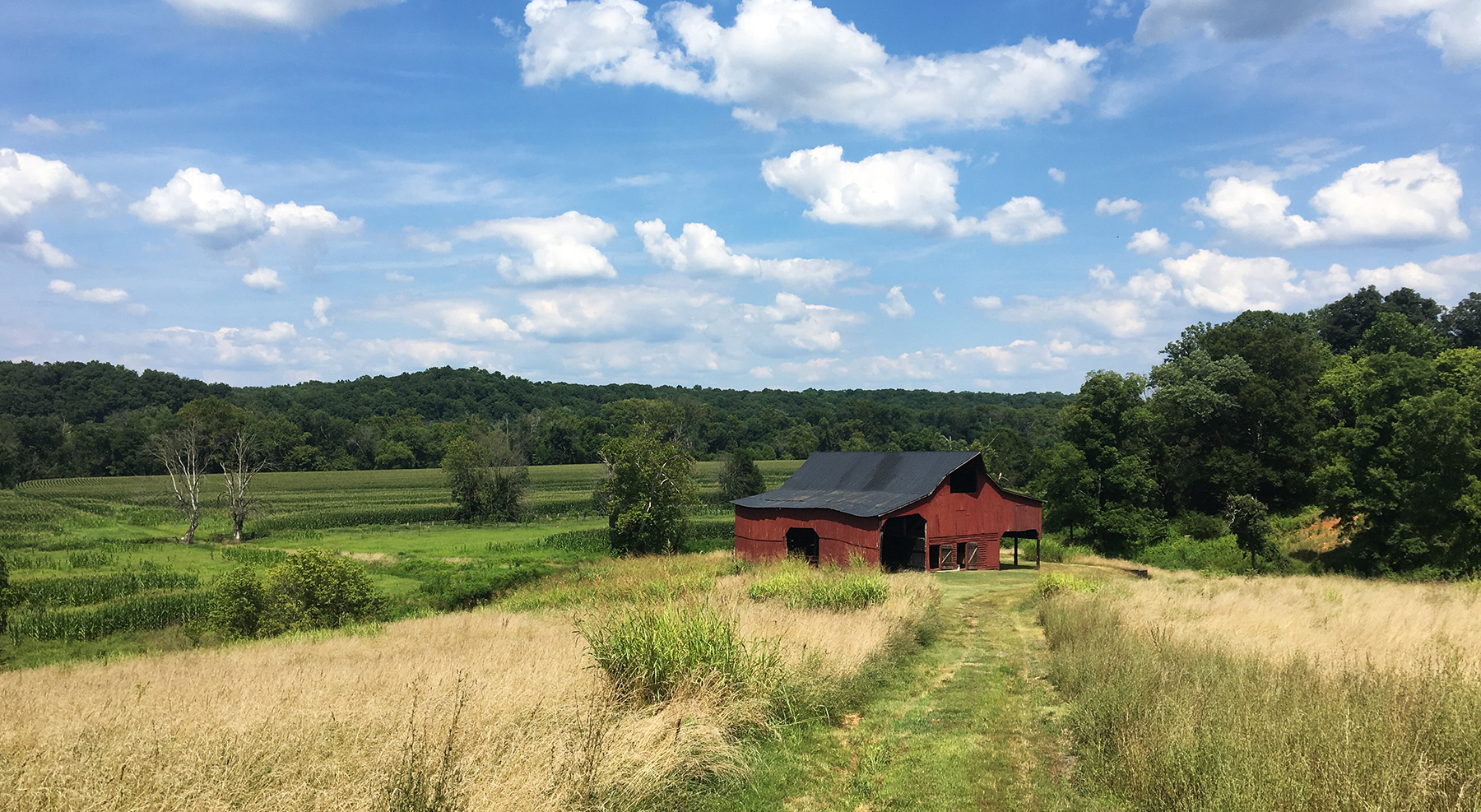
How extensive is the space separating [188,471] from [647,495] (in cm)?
4161

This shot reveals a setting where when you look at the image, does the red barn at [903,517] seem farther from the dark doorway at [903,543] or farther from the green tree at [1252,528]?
the green tree at [1252,528]

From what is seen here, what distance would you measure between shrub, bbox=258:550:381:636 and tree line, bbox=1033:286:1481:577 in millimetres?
40218

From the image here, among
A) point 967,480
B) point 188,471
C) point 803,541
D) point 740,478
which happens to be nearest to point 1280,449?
point 967,480

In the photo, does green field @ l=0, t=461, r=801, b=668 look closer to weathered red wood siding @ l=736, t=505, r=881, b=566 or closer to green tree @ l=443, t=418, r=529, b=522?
green tree @ l=443, t=418, r=529, b=522

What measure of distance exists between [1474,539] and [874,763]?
122ft

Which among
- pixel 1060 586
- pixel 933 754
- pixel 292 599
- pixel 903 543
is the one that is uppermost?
pixel 933 754

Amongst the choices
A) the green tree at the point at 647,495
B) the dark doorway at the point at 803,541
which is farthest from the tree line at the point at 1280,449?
the green tree at the point at 647,495

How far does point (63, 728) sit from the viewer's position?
26.8 ft

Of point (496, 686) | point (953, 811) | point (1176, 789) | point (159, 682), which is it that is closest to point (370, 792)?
point (496, 686)

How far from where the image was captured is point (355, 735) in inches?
304

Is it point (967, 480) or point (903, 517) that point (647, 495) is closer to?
point (903, 517)

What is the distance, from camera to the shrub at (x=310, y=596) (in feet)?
86.8

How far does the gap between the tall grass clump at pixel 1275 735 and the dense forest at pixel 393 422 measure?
80.8 metres

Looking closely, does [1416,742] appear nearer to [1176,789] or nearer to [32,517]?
[1176,789]
